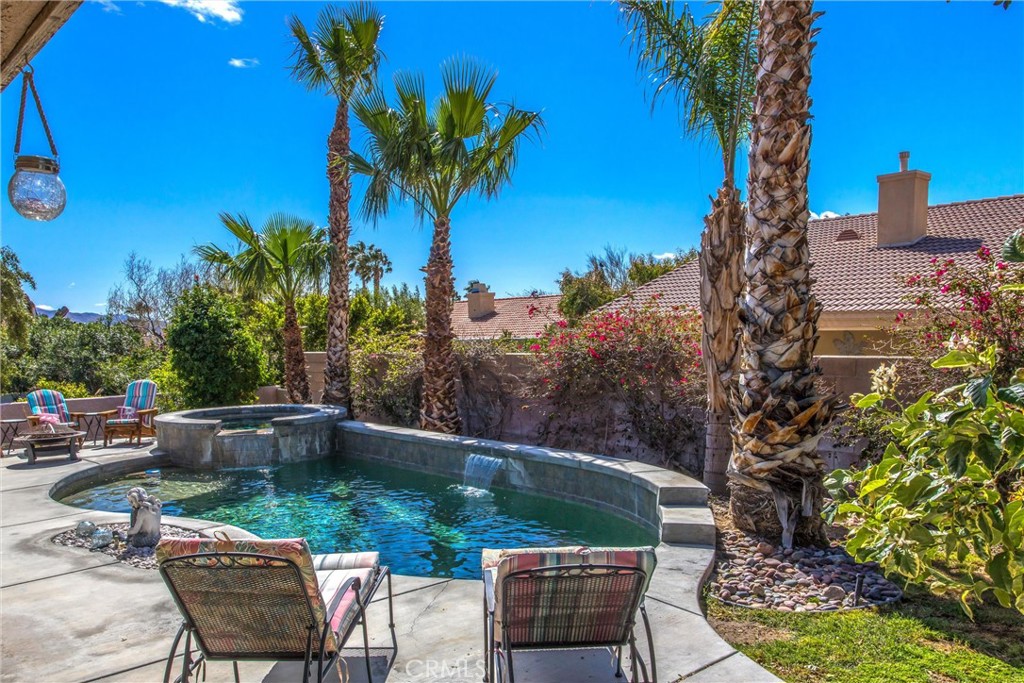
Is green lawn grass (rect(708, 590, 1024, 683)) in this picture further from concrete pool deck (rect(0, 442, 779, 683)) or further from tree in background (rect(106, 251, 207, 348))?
tree in background (rect(106, 251, 207, 348))

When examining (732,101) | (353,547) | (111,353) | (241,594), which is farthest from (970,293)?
(111,353)

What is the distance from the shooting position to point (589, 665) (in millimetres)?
3846

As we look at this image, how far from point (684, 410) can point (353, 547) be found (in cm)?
526

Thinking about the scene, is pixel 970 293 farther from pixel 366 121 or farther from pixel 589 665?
pixel 366 121

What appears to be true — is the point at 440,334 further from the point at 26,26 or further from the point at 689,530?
the point at 26,26

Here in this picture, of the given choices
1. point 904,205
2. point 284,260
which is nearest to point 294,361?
point 284,260

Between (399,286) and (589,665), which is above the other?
(399,286)

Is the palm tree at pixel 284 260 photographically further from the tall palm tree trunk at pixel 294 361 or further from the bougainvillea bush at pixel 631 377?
the bougainvillea bush at pixel 631 377

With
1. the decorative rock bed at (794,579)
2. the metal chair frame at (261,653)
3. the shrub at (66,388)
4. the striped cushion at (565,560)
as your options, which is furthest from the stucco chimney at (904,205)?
the shrub at (66,388)

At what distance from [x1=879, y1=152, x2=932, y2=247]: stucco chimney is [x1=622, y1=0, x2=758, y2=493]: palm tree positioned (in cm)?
1073

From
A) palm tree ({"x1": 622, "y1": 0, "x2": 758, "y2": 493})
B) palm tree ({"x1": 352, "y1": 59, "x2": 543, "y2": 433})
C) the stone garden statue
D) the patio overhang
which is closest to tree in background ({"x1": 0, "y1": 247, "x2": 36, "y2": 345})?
palm tree ({"x1": 352, "y1": 59, "x2": 543, "y2": 433})

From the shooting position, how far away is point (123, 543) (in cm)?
620

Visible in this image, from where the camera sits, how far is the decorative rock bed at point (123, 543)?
5746 mm

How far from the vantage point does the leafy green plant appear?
2285 millimetres
